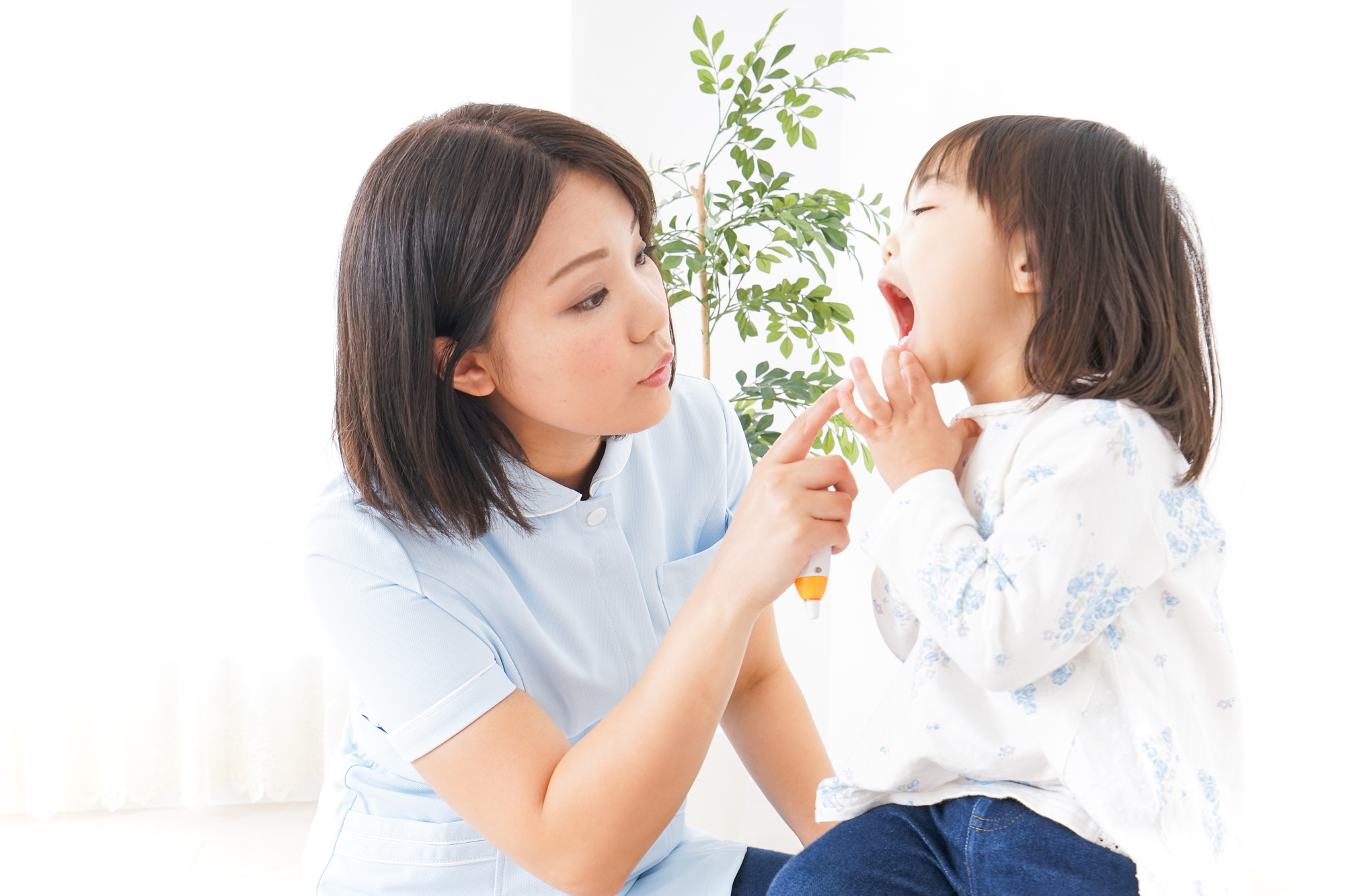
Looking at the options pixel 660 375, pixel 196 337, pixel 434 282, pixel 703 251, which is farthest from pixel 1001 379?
pixel 196 337

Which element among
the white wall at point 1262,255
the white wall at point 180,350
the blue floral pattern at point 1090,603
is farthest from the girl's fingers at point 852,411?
the white wall at point 180,350

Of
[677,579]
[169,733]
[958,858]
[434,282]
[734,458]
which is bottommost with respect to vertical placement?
[169,733]

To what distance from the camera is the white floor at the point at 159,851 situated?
2.12 metres

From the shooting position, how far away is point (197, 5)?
7.53 ft

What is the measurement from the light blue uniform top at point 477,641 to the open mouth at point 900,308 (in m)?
0.33

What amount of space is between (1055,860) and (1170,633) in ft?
0.71

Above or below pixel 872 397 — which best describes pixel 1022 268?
above

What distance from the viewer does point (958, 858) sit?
0.82 metres

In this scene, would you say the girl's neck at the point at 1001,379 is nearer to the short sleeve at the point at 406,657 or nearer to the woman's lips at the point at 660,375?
the woman's lips at the point at 660,375

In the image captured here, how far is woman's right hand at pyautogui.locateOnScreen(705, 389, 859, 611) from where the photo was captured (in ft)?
2.66

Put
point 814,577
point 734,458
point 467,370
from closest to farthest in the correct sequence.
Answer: point 814,577 → point 467,370 → point 734,458

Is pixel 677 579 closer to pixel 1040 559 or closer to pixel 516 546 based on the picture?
pixel 516 546

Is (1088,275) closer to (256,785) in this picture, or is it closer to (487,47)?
(487,47)

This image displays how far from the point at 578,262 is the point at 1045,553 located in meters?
0.49
